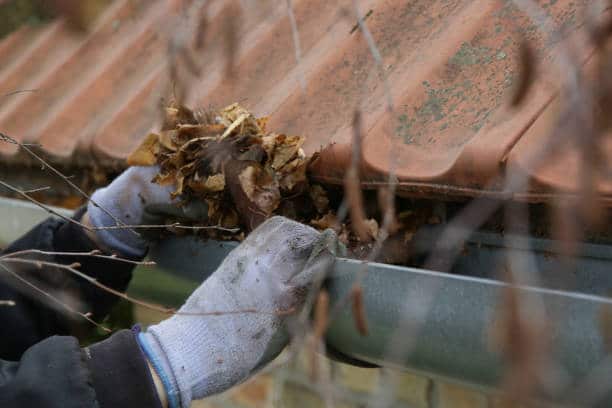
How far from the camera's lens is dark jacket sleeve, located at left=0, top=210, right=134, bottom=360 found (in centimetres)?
176

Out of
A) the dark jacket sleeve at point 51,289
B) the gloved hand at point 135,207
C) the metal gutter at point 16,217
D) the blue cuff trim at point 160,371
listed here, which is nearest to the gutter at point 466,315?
the blue cuff trim at point 160,371

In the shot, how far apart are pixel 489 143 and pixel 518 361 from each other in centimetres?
71

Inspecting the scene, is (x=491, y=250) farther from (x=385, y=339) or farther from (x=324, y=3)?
(x=324, y=3)

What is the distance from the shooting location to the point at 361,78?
1565 mm

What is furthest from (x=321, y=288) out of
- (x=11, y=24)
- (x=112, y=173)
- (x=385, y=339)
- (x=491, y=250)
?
(x=11, y=24)

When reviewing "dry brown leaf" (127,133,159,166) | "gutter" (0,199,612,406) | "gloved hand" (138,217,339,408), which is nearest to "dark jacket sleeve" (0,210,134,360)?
"dry brown leaf" (127,133,159,166)

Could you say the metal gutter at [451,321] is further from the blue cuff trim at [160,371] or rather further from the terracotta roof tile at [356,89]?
the blue cuff trim at [160,371]

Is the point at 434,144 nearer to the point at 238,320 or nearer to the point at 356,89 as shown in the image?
the point at 356,89

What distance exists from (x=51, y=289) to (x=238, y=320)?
0.68 meters

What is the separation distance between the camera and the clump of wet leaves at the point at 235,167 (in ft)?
4.56

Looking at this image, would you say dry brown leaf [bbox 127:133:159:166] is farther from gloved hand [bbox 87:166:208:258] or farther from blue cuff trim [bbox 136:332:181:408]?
blue cuff trim [bbox 136:332:181:408]

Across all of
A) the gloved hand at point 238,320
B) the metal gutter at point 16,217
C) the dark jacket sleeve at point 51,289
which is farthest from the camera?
the metal gutter at point 16,217

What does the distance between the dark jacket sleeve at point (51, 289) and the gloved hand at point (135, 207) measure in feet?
0.17

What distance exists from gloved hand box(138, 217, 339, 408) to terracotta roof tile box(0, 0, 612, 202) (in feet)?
0.60
